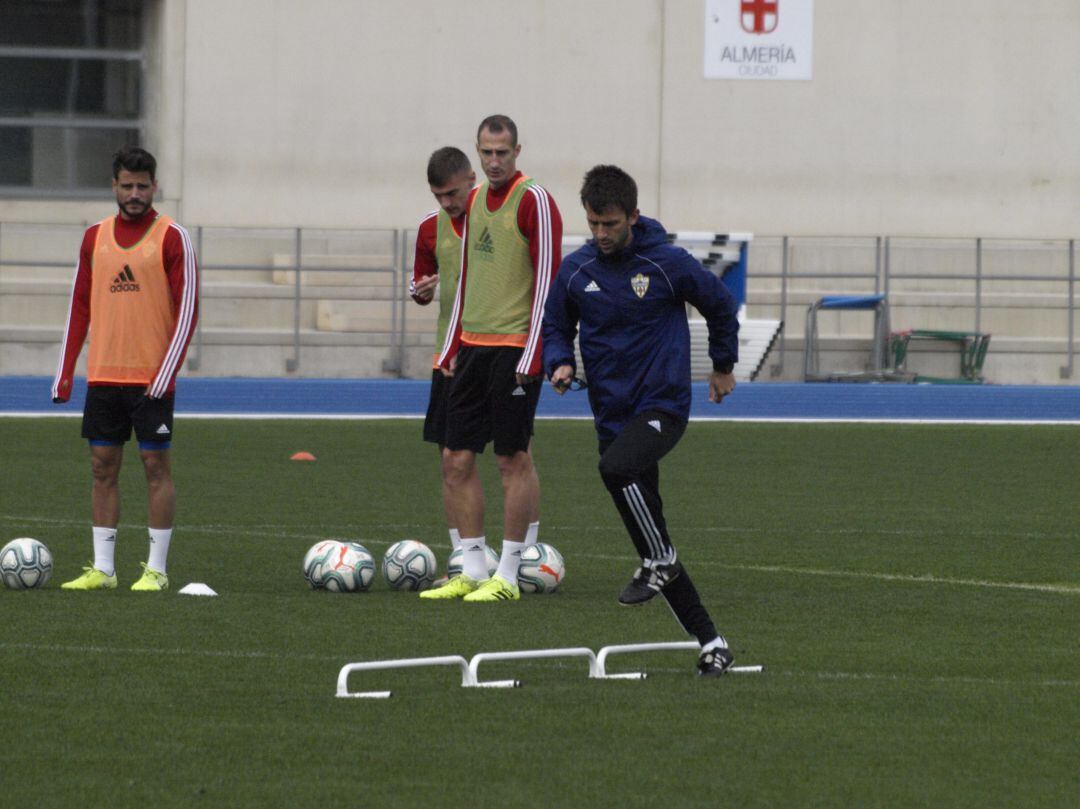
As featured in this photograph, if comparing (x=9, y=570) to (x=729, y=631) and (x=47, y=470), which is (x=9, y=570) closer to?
(x=729, y=631)

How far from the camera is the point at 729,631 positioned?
812 centimetres

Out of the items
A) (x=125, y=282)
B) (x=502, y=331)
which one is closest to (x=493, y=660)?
(x=502, y=331)

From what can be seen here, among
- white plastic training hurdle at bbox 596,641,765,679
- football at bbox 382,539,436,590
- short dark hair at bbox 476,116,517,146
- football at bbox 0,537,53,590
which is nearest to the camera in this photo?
white plastic training hurdle at bbox 596,641,765,679

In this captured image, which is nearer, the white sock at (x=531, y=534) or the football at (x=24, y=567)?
the football at (x=24, y=567)

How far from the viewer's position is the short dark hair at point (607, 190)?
7.09 metres

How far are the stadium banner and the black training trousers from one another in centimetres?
2344

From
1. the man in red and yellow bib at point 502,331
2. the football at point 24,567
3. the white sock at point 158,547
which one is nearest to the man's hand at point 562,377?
the man in red and yellow bib at point 502,331

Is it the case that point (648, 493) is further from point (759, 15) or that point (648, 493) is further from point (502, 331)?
point (759, 15)

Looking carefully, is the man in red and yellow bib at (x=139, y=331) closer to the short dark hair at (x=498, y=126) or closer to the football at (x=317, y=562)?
the football at (x=317, y=562)

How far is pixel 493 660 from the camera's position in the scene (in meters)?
7.10

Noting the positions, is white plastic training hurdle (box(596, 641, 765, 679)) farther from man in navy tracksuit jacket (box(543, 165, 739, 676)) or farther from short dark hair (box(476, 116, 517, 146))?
short dark hair (box(476, 116, 517, 146))

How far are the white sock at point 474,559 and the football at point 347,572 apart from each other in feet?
1.38

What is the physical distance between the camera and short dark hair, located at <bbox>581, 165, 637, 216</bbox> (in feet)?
23.3

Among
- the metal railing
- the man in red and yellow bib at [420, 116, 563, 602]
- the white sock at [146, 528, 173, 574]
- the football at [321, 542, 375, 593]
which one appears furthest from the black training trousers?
the metal railing
